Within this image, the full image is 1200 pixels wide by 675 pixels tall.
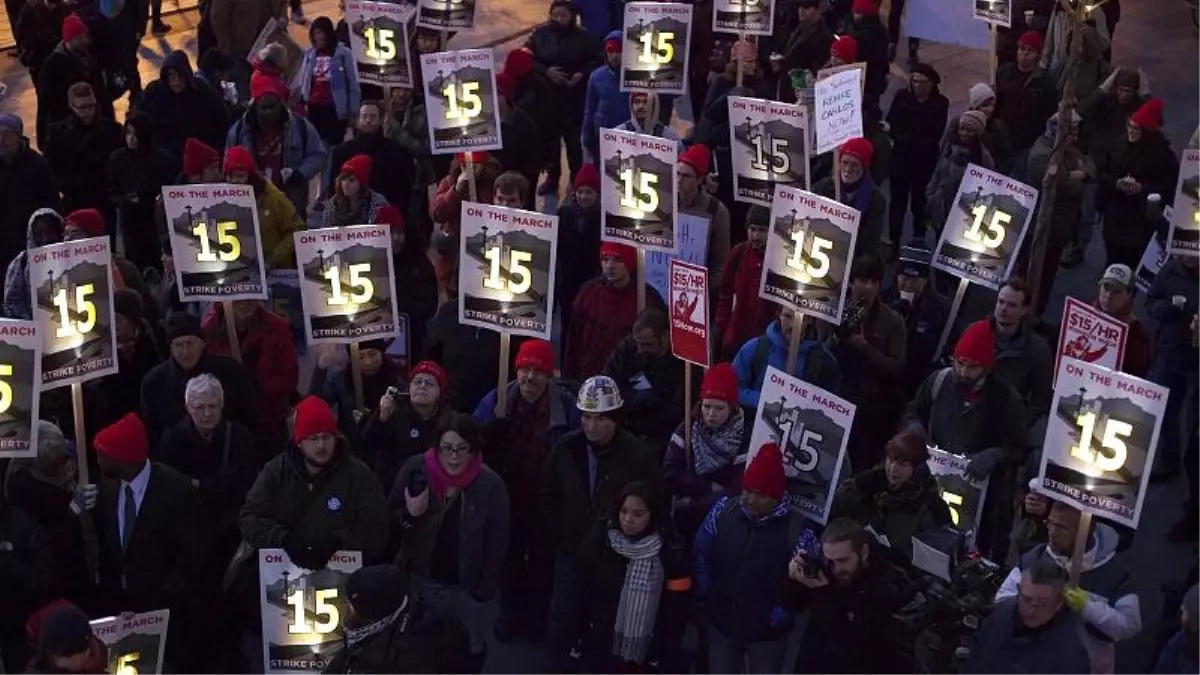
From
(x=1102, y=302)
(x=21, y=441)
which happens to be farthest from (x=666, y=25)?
(x=21, y=441)

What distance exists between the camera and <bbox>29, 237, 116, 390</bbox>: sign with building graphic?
852 cm

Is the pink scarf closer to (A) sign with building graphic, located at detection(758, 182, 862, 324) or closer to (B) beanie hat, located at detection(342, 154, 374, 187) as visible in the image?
(A) sign with building graphic, located at detection(758, 182, 862, 324)

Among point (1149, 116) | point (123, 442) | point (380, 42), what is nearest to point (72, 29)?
point (380, 42)

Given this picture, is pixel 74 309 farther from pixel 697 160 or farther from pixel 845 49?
pixel 845 49

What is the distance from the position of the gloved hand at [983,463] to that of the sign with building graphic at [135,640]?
3.92m

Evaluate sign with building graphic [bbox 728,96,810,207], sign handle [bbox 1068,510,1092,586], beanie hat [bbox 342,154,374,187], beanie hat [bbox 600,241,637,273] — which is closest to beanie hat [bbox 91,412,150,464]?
beanie hat [bbox 600,241,637,273]

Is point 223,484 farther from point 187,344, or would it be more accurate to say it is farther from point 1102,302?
point 1102,302

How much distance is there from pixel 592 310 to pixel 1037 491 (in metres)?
2.89

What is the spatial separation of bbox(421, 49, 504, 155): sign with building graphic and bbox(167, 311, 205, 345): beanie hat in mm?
3199

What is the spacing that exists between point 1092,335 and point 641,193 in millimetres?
2920

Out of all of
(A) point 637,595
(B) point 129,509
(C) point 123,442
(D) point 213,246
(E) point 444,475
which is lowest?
(A) point 637,595

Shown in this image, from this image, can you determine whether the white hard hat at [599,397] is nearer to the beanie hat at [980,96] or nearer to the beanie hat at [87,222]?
the beanie hat at [87,222]

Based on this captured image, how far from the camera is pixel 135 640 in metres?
7.38

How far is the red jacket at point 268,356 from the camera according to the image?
9438mm
